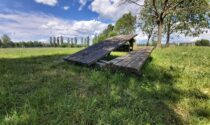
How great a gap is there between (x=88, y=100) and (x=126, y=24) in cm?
4354

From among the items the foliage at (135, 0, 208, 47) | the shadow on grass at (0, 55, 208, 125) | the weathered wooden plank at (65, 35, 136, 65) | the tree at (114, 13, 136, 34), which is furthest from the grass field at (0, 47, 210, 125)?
the tree at (114, 13, 136, 34)

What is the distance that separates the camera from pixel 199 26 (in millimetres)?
27141

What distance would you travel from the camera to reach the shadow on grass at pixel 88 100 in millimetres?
3148

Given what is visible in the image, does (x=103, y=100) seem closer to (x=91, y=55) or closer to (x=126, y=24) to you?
(x=91, y=55)

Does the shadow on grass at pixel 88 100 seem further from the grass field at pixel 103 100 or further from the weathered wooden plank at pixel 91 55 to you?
the weathered wooden plank at pixel 91 55

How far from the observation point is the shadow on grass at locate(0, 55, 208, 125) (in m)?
3.15

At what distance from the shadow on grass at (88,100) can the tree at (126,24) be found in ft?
133

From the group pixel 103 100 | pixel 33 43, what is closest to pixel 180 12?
pixel 103 100

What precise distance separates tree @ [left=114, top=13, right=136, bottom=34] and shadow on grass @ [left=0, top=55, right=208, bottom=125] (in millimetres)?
40514

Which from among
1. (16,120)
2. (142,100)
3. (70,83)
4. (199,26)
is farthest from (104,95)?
(199,26)

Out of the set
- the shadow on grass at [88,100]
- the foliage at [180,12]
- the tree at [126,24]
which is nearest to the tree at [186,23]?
the foliage at [180,12]

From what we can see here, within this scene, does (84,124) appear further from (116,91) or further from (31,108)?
(116,91)

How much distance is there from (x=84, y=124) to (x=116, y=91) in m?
1.64

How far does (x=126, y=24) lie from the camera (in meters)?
45.9
